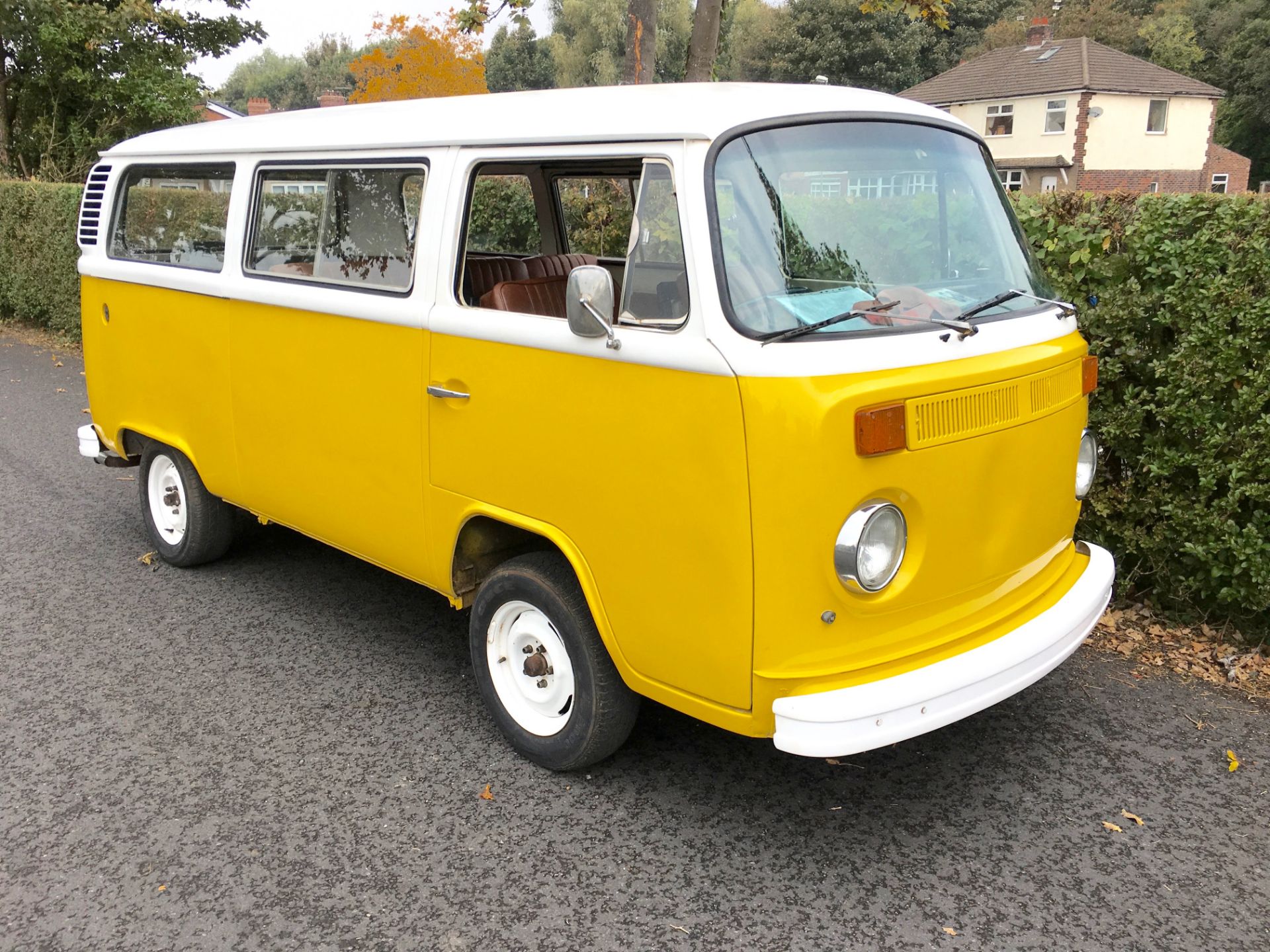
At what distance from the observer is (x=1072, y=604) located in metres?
3.40

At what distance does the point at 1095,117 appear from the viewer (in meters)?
43.2

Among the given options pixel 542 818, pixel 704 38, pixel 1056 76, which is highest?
pixel 1056 76

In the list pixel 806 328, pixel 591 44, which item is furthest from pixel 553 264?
pixel 591 44

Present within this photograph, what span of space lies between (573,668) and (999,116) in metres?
48.1

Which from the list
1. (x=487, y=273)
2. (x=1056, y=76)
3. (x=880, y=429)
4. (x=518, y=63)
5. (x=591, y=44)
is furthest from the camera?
(x=518, y=63)

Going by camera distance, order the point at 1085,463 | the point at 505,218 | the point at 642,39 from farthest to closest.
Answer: the point at 642,39, the point at 505,218, the point at 1085,463

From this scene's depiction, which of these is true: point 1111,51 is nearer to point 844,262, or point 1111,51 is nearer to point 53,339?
point 53,339

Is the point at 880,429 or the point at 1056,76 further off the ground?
the point at 1056,76

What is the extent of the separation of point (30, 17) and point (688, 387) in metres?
18.4

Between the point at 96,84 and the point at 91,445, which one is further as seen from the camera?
the point at 96,84

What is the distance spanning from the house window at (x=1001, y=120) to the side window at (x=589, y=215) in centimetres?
4432

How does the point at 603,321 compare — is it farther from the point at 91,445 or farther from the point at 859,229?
the point at 91,445

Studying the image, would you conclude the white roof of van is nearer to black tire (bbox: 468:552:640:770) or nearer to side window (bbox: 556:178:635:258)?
side window (bbox: 556:178:635:258)

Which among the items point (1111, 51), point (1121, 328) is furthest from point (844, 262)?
point (1111, 51)
